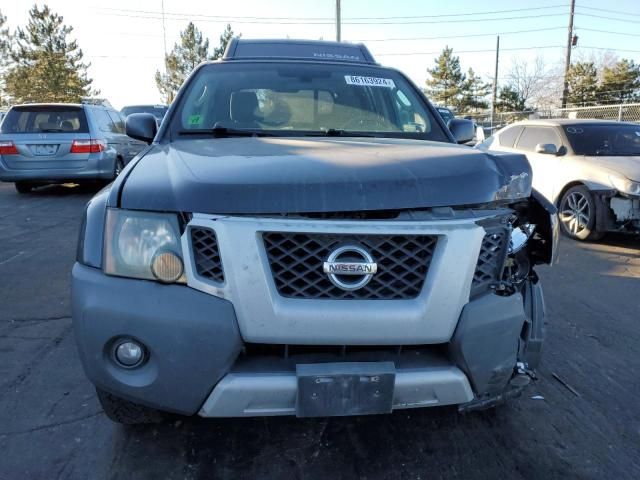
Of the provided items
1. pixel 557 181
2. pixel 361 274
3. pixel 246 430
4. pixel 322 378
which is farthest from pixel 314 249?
pixel 557 181

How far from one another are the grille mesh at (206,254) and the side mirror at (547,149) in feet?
21.3

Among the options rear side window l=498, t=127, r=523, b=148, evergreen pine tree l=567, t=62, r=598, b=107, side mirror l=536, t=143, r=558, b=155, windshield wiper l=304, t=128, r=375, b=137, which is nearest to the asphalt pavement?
windshield wiper l=304, t=128, r=375, b=137

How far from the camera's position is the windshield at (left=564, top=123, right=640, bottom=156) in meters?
7.05

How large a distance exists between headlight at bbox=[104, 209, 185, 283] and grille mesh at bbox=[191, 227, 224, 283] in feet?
0.21

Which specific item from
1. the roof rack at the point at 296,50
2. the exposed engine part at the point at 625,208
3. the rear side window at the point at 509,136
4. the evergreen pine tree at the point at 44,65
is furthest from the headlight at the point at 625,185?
the evergreen pine tree at the point at 44,65

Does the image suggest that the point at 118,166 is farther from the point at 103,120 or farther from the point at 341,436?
the point at 341,436

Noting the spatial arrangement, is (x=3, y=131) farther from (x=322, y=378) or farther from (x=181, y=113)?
(x=322, y=378)

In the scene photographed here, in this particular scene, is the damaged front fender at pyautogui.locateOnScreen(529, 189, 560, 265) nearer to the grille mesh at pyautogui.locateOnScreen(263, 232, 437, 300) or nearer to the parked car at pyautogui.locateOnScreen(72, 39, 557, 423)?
the parked car at pyautogui.locateOnScreen(72, 39, 557, 423)

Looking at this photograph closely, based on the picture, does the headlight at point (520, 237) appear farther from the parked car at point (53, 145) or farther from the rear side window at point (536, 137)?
the parked car at point (53, 145)

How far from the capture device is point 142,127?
3.33 m

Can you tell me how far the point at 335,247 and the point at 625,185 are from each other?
555 cm

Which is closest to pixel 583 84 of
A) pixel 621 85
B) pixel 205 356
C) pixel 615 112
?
pixel 621 85

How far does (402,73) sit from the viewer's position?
3801 mm

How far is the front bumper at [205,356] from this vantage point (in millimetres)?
1785
